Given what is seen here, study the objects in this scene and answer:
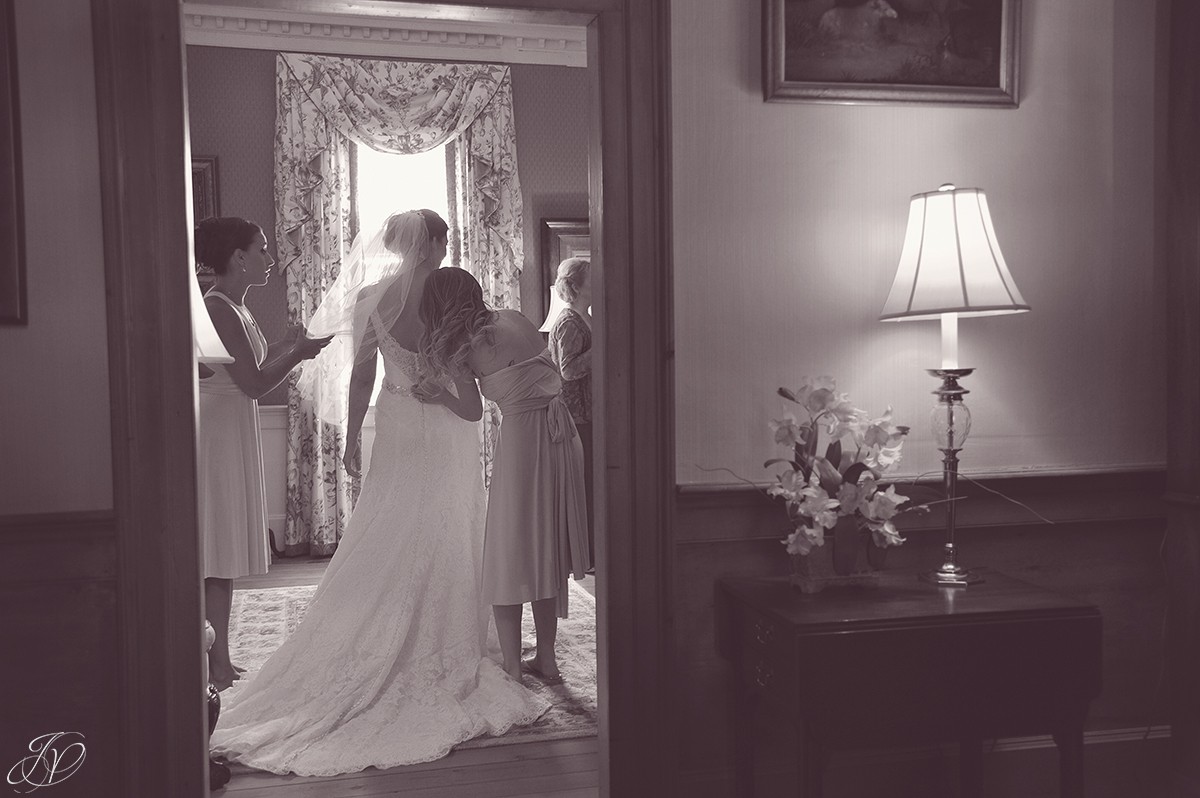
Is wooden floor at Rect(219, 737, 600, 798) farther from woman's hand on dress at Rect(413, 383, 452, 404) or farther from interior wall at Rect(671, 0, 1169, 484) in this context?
woman's hand on dress at Rect(413, 383, 452, 404)

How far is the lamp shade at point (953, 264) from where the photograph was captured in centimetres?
217

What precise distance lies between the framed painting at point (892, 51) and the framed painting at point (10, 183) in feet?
5.37

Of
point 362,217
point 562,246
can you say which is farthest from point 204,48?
point 562,246

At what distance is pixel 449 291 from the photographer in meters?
3.62

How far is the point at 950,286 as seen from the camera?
2186 millimetres

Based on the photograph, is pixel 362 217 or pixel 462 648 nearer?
pixel 462 648

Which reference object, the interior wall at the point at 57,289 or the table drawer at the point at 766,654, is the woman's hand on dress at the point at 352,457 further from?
the table drawer at the point at 766,654

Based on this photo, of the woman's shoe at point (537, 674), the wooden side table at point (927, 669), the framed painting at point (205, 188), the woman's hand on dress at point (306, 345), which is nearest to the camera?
the wooden side table at point (927, 669)

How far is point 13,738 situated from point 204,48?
508cm

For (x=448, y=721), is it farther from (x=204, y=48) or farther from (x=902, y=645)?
(x=204, y=48)

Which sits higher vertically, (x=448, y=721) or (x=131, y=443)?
(x=131, y=443)

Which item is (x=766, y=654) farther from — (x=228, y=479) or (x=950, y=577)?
(x=228, y=479)

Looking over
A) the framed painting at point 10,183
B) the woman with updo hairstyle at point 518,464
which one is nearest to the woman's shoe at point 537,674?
the woman with updo hairstyle at point 518,464

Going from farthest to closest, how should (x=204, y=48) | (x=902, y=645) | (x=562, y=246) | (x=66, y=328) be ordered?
(x=562, y=246)
(x=204, y=48)
(x=66, y=328)
(x=902, y=645)
